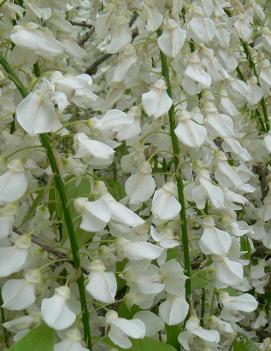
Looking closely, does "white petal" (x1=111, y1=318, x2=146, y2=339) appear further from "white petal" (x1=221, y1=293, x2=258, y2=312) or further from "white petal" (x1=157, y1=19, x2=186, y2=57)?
"white petal" (x1=157, y1=19, x2=186, y2=57)

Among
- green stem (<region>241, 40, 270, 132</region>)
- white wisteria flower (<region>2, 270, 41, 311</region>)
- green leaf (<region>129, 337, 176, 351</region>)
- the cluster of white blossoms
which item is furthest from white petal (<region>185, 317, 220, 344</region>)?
green stem (<region>241, 40, 270, 132</region>)

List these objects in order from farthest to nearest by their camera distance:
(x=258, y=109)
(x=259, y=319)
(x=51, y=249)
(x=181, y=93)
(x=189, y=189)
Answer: (x=259, y=319) < (x=258, y=109) < (x=181, y=93) < (x=189, y=189) < (x=51, y=249)

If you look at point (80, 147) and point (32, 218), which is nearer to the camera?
point (80, 147)

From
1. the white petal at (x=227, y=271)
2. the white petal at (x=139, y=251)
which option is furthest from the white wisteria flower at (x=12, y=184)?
the white petal at (x=227, y=271)

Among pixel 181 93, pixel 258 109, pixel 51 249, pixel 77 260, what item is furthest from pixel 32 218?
pixel 258 109

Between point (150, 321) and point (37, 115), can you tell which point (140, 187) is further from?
point (37, 115)

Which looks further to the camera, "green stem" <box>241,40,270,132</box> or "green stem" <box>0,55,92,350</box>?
"green stem" <box>241,40,270,132</box>

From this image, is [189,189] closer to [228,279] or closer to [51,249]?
[228,279]

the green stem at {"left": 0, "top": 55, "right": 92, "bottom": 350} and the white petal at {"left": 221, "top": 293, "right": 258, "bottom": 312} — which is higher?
the green stem at {"left": 0, "top": 55, "right": 92, "bottom": 350}
